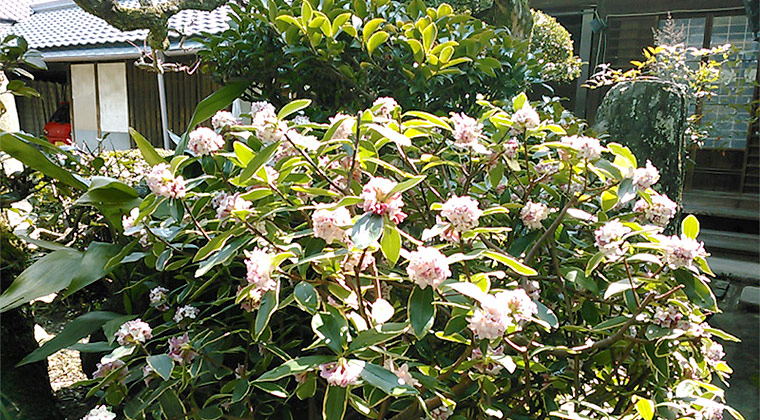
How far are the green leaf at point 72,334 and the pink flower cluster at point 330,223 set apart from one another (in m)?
0.76

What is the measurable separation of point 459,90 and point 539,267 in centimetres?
83

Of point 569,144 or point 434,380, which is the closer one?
point 434,380

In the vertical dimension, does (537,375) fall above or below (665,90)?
below

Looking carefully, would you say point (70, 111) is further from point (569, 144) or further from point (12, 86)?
point (569, 144)

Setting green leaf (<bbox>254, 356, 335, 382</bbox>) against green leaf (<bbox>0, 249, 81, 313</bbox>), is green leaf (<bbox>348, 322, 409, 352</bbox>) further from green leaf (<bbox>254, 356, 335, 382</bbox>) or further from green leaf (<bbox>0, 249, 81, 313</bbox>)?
green leaf (<bbox>0, 249, 81, 313</bbox>)

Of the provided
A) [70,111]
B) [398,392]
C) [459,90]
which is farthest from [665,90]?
[70,111]

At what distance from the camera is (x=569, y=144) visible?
42.4 inches

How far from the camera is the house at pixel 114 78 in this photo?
8172mm

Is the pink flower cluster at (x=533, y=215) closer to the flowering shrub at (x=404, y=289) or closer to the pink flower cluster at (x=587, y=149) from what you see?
the flowering shrub at (x=404, y=289)

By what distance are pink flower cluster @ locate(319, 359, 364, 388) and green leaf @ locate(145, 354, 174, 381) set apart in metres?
0.32

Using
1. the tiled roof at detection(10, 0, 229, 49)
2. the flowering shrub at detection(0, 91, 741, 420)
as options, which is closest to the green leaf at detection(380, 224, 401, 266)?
the flowering shrub at detection(0, 91, 741, 420)

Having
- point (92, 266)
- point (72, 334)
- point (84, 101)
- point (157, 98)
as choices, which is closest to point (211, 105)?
point (92, 266)

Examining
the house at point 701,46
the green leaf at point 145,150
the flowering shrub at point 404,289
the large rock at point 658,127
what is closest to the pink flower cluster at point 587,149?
the flowering shrub at point 404,289

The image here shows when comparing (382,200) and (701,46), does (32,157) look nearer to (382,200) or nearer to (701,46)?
(382,200)
